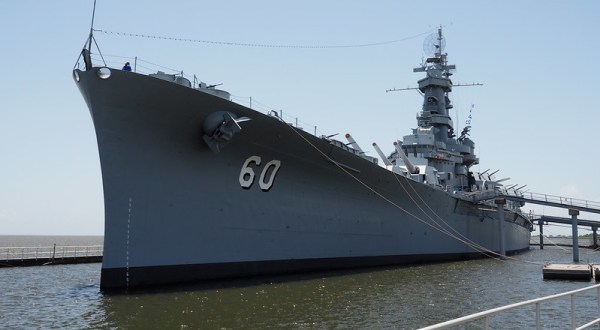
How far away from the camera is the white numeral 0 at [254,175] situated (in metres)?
14.0

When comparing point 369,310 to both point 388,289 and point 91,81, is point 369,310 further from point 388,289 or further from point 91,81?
point 91,81

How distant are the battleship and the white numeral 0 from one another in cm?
3

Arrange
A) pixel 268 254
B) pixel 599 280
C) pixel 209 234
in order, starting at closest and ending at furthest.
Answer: pixel 209 234, pixel 268 254, pixel 599 280

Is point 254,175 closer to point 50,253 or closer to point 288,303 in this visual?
point 288,303

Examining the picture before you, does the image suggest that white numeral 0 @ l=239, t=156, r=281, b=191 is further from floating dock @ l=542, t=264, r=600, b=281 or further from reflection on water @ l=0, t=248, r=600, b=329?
floating dock @ l=542, t=264, r=600, b=281

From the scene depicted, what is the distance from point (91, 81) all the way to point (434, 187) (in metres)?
15.1

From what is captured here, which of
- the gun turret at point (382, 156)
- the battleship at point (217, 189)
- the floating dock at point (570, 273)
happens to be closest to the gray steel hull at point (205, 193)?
the battleship at point (217, 189)

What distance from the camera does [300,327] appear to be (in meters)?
8.84

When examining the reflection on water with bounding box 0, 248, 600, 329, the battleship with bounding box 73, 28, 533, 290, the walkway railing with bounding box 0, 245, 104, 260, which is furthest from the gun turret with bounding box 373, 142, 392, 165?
the walkway railing with bounding box 0, 245, 104, 260

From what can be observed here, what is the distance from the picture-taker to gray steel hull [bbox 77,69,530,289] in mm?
12117

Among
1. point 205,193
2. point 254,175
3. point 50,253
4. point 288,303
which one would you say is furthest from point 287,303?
point 50,253

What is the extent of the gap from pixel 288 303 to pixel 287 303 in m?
0.02

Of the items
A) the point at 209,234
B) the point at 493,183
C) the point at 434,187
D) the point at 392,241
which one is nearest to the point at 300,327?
the point at 209,234

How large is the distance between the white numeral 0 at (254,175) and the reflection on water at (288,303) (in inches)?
101
